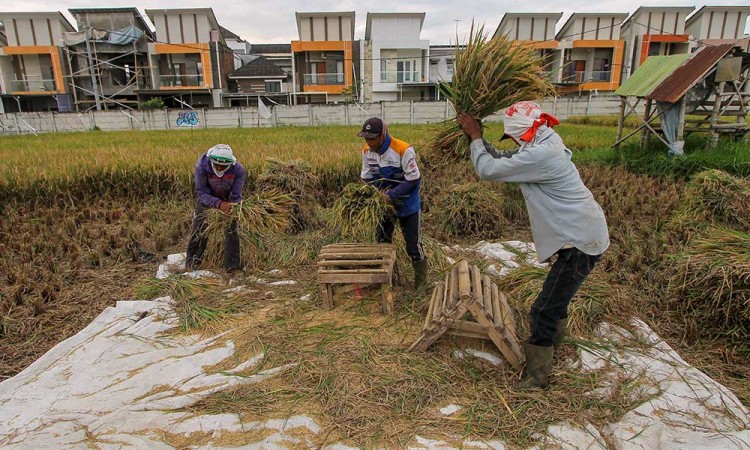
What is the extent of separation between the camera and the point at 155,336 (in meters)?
3.10

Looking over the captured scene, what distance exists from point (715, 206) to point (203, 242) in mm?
4948

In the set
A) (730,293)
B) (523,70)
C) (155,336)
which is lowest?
(155,336)

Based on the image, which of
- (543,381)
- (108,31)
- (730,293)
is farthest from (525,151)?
(108,31)

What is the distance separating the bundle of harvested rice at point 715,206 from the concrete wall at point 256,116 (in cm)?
1538

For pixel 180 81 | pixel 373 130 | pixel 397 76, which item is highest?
pixel 397 76

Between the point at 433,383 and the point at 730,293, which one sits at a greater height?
the point at 730,293

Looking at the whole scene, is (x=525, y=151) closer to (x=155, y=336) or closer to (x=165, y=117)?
(x=155, y=336)

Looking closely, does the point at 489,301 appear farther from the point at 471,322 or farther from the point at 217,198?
the point at 217,198

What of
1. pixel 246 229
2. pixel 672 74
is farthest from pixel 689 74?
pixel 246 229

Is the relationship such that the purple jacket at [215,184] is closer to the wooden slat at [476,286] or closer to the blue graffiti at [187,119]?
the wooden slat at [476,286]

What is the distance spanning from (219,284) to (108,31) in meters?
29.7

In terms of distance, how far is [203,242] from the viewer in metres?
4.35

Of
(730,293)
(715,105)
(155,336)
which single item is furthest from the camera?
(715,105)

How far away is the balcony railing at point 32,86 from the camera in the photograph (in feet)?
88.5
